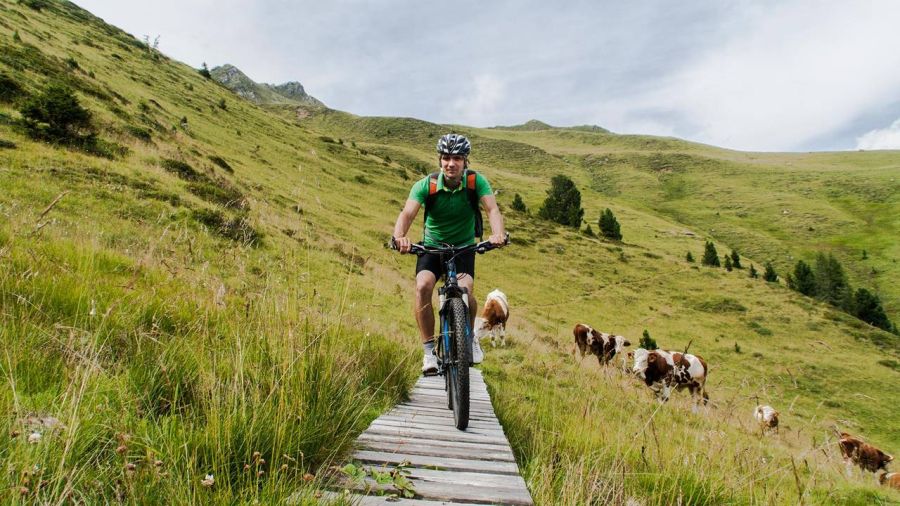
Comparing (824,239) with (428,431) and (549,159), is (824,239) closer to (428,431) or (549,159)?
(549,159)

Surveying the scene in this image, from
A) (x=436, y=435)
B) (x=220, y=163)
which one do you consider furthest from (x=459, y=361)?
(x=220, y=163)

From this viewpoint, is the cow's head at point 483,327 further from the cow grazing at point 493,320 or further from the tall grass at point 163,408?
the tall grass at point 163,408

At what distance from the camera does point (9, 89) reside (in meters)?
21.5

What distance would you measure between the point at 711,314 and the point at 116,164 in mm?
44080

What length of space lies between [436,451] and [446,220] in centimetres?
318

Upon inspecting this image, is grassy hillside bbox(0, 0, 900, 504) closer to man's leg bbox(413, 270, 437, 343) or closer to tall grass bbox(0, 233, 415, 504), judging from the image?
tall grass bbox(0, 233, 415, 504)

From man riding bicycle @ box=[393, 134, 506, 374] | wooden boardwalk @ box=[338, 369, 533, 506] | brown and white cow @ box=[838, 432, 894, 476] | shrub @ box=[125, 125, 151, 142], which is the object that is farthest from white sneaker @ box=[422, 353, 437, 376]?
shrub @ box=[125, 125, 151, 142]

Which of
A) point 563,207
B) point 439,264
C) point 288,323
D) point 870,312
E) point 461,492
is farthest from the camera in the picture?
point 563,207

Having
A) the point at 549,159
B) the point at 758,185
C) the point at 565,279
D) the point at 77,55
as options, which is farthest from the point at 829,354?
the point at 549,159

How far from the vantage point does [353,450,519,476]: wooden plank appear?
3.13m

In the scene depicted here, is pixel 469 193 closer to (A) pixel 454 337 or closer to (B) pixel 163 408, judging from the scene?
(A) pixel 454 337

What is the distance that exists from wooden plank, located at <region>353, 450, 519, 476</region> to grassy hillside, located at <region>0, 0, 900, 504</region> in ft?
0.55

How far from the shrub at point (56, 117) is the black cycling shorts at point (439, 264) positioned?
20637 mm

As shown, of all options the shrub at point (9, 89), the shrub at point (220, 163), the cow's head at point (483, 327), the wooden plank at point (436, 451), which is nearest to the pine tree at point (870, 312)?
the cow's head at point (483, 327)
